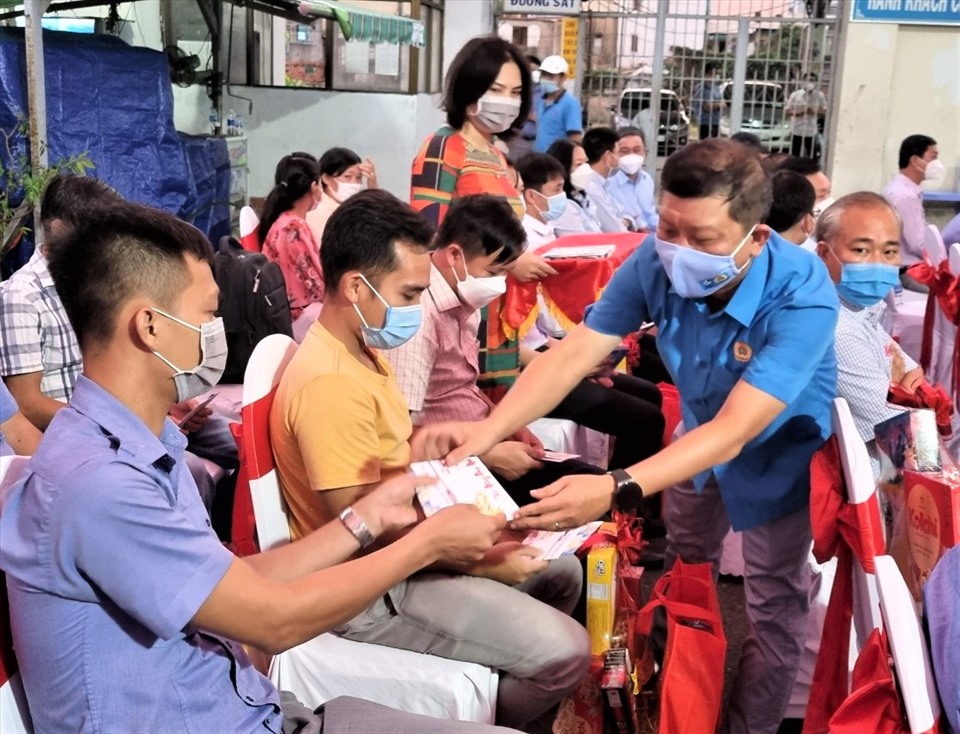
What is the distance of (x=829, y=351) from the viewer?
2.38 meters

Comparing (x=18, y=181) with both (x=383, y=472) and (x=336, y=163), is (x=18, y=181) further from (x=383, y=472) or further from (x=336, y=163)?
(x=383, y=472)

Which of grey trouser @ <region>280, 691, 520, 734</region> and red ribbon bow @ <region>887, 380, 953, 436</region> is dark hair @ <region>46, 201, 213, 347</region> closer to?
grey trouser @ <region>280, 691, 520, 734</region>

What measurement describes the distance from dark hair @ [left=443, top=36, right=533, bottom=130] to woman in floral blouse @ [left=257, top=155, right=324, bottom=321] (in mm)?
1194

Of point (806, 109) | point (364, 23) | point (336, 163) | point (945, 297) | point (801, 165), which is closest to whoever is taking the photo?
point (945, 297)

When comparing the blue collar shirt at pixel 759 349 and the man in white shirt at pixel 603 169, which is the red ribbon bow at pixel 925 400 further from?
the man in white shirt at pixel 603 169

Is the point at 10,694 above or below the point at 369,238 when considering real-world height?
below

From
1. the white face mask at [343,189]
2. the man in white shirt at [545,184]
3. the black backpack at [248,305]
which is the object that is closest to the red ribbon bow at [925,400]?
the black backpack at [248,305]

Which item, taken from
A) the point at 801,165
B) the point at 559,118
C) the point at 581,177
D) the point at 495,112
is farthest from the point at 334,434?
the point at 559,118

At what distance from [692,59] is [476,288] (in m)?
9.47

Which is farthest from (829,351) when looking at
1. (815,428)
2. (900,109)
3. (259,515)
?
(900,109)

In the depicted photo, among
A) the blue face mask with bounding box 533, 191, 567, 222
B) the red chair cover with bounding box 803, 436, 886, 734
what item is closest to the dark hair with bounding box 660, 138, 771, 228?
the red chair cover with bounding box 803, 436, 886, 734

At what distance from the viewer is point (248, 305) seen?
3752mm

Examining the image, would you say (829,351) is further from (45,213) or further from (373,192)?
(45,213)

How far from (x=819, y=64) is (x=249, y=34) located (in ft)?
20.1
